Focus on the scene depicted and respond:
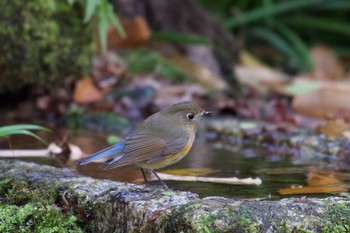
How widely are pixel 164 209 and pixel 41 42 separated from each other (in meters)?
3.06

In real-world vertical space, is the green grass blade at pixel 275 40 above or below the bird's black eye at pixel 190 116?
above

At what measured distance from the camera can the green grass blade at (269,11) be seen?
349 inches

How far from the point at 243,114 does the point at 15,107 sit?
193 cm

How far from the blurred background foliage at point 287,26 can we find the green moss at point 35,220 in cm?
609

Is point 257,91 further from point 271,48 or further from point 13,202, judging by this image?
point 13,202

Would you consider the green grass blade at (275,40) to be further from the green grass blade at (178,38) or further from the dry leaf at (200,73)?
the green grass blade at (178,38)

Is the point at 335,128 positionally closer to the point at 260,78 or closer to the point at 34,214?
the point at 34,214

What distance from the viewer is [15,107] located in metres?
6.20

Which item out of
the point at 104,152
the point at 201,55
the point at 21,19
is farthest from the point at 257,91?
the point at 104,152

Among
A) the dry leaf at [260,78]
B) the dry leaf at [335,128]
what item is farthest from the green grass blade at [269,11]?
the dry leaf at [335,128]

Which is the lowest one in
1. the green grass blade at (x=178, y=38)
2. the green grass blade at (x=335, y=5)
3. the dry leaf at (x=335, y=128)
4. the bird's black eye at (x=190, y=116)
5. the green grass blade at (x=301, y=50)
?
the bird's black eye at (x=190, y=116)

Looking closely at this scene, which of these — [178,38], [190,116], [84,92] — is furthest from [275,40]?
[190,116]

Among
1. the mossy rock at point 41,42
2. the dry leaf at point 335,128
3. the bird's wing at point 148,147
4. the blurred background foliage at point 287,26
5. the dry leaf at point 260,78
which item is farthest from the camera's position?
the blurred background foliage at point 287,26

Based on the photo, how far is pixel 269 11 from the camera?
8719 mm
